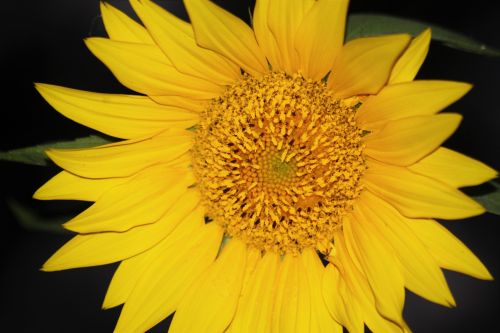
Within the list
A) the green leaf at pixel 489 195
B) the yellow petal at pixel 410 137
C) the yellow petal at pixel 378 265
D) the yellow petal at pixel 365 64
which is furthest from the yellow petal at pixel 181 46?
the green leaf at pixel 489 195

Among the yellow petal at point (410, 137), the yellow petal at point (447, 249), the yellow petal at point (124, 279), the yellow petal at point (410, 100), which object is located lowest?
the yellow petal at point (124, 279)

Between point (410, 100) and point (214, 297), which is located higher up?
point (410, 100)

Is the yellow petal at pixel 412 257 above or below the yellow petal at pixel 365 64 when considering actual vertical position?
below


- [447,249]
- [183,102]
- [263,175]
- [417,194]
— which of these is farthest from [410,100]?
[183,102]

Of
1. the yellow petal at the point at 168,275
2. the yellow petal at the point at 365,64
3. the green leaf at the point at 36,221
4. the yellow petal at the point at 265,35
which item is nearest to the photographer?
the yellow petal at the point at 365,64

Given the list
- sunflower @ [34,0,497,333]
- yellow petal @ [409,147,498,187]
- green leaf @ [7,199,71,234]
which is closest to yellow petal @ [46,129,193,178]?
sunflower @ [34,0,497,333]

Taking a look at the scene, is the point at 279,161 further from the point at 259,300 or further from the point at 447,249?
the point at 447,249

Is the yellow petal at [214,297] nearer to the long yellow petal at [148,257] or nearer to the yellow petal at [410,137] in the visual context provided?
the long yellow petal at [148,257]
